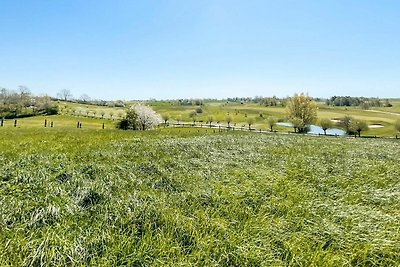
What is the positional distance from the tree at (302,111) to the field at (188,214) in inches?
2999

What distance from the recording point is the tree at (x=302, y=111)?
8329 cm

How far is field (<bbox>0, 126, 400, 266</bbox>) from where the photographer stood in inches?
177

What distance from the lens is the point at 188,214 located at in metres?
6.17

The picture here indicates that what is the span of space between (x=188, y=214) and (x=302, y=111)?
277 feet

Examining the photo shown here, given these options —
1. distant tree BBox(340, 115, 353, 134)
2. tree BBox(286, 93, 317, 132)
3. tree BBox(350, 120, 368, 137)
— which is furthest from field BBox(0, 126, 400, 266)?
distant tree BBox(340, 115, 353, 134)

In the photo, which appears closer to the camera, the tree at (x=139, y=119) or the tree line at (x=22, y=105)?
the tree at (x=139, y=119)

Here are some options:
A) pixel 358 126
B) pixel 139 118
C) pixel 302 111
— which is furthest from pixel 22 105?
pixel 358 126

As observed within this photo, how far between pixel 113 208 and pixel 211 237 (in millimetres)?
2362

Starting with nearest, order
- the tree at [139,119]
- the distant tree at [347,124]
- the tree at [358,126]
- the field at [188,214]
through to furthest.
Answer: the field at [188,214], the tree at [139,119], the tree at [358,126], the distant tree at [347,124]

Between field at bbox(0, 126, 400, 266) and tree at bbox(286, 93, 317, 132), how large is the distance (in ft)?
250

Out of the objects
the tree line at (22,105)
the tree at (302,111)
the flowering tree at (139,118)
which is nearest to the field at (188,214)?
the flowering tree at (139,118)

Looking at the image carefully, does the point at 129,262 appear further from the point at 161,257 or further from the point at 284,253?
the point at 284,253

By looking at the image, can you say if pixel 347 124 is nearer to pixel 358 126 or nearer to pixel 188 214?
pixel 358 126

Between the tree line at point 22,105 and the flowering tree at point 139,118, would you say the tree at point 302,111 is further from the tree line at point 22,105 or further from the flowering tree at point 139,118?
the tree line at point 22,105
